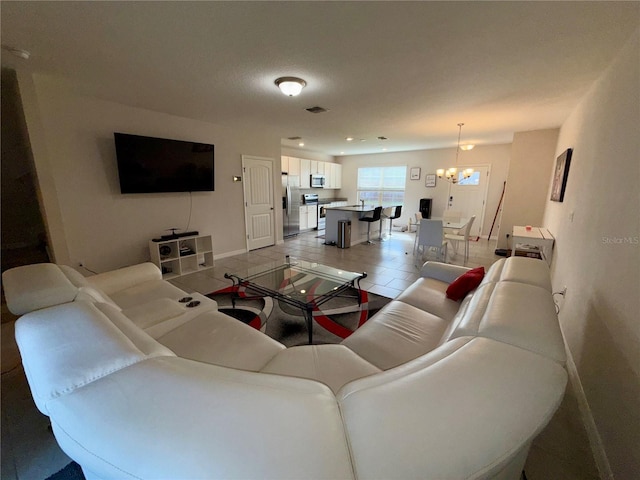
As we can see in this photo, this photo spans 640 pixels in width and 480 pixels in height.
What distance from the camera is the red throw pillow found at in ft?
6.42

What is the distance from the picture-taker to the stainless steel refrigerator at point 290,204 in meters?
6.26

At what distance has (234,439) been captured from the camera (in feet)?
1.69

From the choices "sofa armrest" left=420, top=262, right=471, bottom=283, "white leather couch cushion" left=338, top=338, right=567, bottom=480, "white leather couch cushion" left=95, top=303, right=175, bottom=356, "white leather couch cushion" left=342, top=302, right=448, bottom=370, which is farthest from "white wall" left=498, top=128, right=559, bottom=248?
"white leather couch cushion" left=95, top=303, right=175, bottom=356

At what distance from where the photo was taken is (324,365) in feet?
4.39

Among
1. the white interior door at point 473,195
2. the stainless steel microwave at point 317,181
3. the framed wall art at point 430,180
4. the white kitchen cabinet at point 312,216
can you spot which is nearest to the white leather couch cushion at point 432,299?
the white interior door at point 473,195

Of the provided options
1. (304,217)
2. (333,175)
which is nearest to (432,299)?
(304,217)

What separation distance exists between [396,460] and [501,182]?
766cm

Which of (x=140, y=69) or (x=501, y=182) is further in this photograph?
(x=501, y=182)

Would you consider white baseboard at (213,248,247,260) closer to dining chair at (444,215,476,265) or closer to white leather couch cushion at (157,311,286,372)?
white leather couch cushion at (157,311,286,372)

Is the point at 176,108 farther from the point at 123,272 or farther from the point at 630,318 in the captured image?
the point at 630,318

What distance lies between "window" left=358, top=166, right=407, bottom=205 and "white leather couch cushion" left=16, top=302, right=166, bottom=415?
26.5 feet

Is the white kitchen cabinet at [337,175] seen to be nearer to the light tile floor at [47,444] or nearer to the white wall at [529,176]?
the white wall at [529,176]

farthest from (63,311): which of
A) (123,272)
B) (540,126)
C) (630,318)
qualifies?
(540,126)

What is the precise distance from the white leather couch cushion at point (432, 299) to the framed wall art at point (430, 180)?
568 centimetres
